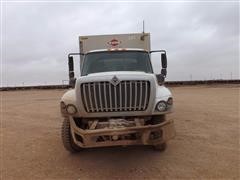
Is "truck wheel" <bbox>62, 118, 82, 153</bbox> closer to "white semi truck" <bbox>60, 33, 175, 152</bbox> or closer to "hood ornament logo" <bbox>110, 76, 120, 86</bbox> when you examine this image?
"white semi truck" <bbox>60, 33, 175, 152</bbox>

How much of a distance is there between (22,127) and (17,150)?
3.31 metres

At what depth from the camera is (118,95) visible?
706cm

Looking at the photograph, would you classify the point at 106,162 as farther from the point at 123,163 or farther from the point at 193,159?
the point at 193,159

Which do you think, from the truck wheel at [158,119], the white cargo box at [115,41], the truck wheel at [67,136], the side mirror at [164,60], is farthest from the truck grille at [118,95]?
the white cargo box at [115,41]

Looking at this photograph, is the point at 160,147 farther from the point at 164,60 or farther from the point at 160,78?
the point at 164,60

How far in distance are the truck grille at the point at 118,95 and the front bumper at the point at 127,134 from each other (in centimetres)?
54

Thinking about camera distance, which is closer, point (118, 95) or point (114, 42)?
point (118, 95)

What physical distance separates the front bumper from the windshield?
2175 mm

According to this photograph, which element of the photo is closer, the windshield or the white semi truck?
the white semi truck

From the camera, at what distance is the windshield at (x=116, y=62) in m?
8.59

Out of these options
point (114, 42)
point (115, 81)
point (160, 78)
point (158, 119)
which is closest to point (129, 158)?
point (158, 119)

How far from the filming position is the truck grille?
7031 mm

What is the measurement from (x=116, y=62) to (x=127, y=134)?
8.92 ft

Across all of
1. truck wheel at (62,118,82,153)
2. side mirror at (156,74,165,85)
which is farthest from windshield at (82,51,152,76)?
truck wheel at (62,118,82,153)
